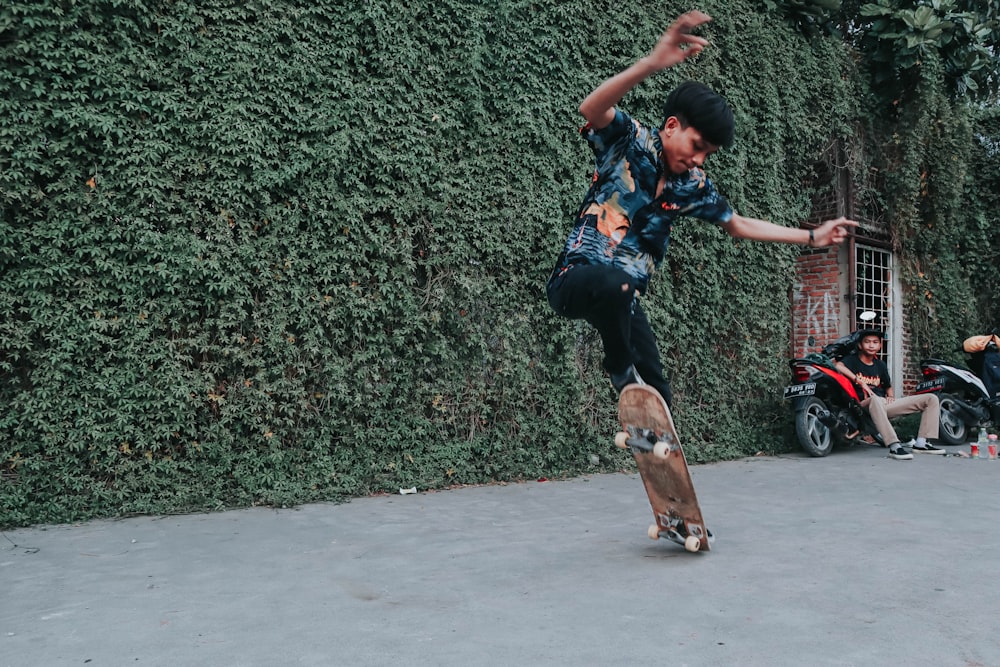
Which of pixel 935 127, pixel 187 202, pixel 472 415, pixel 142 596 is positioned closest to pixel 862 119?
pixel 935 127

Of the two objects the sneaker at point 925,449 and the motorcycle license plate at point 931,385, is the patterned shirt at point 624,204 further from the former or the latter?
the motorcycle license plate at point 931,385

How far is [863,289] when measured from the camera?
1044cm

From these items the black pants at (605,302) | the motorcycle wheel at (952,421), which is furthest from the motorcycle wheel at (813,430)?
the black pants at (605,302)

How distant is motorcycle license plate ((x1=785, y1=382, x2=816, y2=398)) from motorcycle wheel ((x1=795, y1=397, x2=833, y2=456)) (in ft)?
0.45

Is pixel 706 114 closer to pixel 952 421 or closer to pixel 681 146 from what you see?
pixel 681 146

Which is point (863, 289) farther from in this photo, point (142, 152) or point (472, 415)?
point (142, 152)

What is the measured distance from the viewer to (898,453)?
7.48m

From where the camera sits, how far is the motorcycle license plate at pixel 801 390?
302 inches

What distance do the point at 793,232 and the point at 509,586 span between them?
210 centimetres

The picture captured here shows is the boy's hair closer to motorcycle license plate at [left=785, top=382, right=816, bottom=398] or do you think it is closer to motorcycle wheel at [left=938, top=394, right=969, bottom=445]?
motorcycle license plate at [left=785, top=382, right=816, bottom=398]

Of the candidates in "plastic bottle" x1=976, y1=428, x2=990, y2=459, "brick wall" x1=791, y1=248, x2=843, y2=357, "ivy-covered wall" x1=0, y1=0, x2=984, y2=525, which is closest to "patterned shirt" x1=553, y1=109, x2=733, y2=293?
"ivy-covered wall" x1=0, y1=0, x2=984, y2=525

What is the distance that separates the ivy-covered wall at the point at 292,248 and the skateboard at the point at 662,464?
2.44 metres

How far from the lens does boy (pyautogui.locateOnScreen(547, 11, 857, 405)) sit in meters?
3.09

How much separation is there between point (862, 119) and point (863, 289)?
7.76 feet
